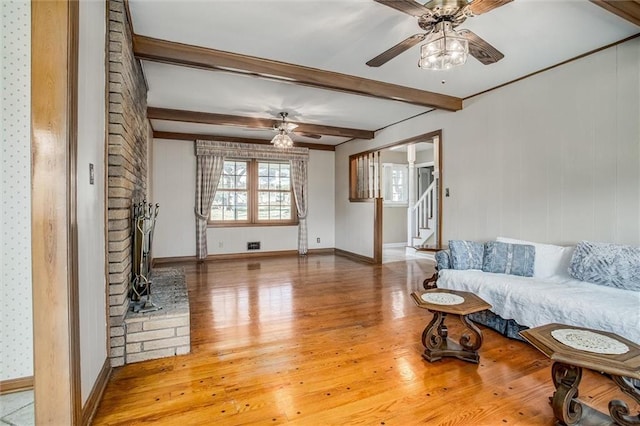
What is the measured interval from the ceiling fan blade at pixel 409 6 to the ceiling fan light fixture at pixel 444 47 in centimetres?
15

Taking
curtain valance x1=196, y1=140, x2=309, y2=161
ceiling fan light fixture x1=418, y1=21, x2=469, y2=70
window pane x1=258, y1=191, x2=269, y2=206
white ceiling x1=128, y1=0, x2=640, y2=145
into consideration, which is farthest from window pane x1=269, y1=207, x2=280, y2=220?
ceiling fan light fixture x1=418, y1=21, x2=469, y2=70

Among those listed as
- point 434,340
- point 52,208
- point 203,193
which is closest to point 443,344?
point 434,340

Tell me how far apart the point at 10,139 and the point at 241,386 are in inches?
83.1

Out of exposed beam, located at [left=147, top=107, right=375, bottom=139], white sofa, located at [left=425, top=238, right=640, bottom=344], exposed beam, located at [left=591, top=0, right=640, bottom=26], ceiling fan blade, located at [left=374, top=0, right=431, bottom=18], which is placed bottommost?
white sofa, located at [left=425, top=238, right=640, bottom=344]

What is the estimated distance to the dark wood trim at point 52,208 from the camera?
4.34 feet

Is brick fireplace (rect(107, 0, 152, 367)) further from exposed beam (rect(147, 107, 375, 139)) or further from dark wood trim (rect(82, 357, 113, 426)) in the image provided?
exposed beam (rect(147, 107, 375, 139))

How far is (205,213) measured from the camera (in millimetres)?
6594

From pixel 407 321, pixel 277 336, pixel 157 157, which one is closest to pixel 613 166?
pixel 407 321

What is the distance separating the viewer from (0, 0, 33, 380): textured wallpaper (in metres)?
1.95

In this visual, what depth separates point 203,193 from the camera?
6613 mm

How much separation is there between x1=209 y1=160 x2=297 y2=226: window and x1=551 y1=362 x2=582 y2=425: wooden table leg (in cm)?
614

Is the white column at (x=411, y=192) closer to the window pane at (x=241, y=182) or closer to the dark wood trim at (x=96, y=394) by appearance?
the window pane at (x=241, y=182)

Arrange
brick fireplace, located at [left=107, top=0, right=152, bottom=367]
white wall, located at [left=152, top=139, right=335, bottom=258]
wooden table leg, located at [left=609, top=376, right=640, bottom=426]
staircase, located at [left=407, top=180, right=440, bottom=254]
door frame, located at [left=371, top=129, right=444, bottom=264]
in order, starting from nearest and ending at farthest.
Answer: wooden table leg, located at [left=609, top=376, right=640, bottom=426]
brick fireplace, located at [left=107, top=0, right=152, bottom=367]
door frame, located at [left=371, top=129, right=444, bottom=264]
white wall, located at [left=152, top=139, right=335, bottom=258]
staircase, located at [left=407, top=180, right=440, bottom=254]

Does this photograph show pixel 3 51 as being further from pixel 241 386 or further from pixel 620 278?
pixel 620 278
